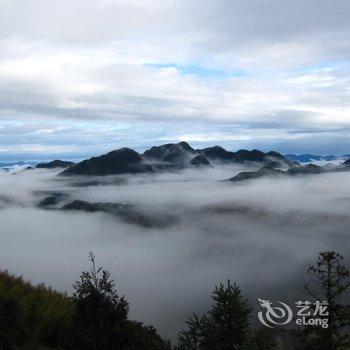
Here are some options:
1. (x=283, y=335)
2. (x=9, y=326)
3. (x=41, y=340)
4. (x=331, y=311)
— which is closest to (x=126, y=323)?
(x=41, y=340)

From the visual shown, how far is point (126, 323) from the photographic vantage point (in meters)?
19.9

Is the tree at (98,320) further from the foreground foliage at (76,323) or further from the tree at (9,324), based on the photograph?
the tree at (9,324)

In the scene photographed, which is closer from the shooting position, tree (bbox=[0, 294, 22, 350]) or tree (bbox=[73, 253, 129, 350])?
tree (bbox=[0, 294, 22, 350])

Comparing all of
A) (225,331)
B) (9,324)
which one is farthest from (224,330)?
(9,324)

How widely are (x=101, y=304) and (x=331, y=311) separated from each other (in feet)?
52.1

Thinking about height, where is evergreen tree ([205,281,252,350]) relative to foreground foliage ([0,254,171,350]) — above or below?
below

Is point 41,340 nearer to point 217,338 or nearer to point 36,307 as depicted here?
point 36,307

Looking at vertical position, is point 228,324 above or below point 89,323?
below

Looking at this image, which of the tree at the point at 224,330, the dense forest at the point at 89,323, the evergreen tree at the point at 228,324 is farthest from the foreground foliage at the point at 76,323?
the evergreen tree at the point at 228,324

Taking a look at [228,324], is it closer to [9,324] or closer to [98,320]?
[98,320]

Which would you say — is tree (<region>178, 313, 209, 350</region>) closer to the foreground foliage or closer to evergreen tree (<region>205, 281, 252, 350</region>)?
evergreen tree (<region>205, 281, 252, 350</region>)

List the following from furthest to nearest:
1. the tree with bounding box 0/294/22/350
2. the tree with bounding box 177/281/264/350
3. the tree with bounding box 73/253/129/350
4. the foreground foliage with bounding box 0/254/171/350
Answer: the tree with bounding box 177/281/264/350, the tree with bounding box 73/253/129/350, the foreground foliage with bounding box 0/254/171/350, the tree with bounding box 0/294/22/350

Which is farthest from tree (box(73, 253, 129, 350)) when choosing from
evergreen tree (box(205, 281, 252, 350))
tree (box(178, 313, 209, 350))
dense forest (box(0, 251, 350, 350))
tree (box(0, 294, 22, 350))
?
evergreen tree (box(205, 281, 252, 350))

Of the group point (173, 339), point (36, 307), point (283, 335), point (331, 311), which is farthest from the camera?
point (173, 339)
